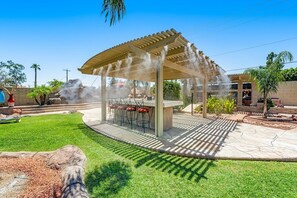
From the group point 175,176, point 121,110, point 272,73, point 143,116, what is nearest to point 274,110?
point 272,73

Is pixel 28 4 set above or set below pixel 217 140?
above

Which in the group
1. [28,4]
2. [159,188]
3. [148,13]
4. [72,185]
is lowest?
[159,188]

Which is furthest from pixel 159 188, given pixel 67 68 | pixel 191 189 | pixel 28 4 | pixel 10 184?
pixel 67 68

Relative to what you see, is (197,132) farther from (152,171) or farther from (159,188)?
(159,188)

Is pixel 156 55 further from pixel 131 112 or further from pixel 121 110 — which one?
pixel 121 110

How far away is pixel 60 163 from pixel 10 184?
839mm

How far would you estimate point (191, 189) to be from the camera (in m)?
2.78

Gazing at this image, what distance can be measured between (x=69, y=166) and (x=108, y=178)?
0.87 m

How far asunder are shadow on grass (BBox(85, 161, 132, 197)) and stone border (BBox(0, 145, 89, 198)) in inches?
7.6

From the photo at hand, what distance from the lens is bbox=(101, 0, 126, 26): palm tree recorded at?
Result: 12.4 feet

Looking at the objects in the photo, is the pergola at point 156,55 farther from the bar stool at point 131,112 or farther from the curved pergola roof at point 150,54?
the bar stool at point 131,112

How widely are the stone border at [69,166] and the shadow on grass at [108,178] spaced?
0.19m

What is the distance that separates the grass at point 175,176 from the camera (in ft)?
8.86

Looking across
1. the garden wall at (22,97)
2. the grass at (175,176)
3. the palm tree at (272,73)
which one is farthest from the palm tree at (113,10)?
the garden wall at (22,97)
